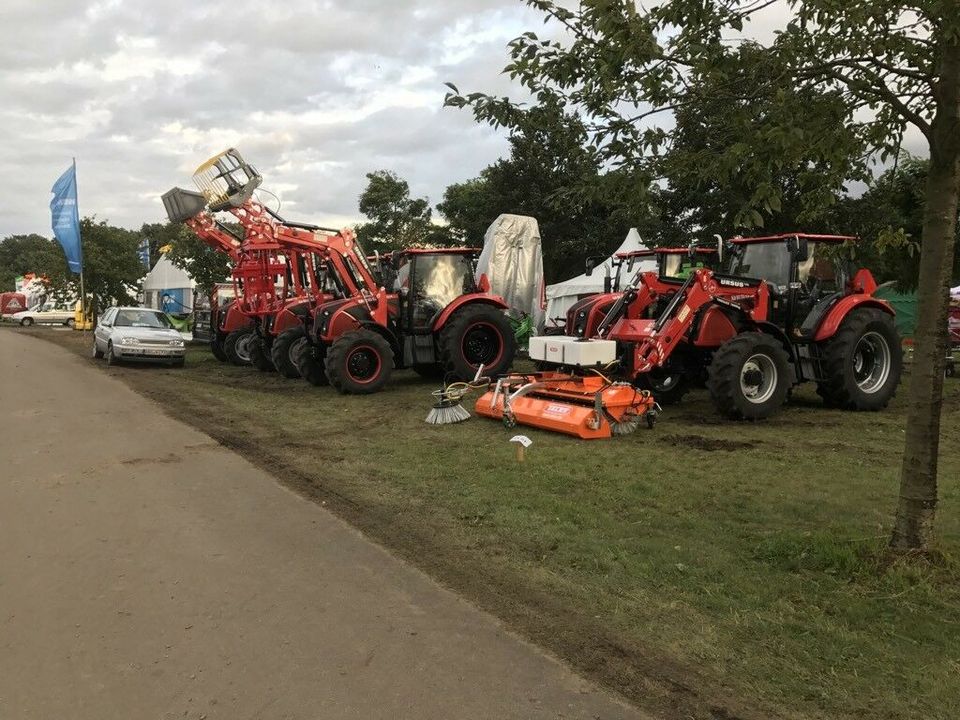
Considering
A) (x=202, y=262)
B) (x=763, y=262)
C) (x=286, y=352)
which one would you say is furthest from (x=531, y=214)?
(x=763, y=262)

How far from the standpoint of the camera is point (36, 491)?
7043 millimetres

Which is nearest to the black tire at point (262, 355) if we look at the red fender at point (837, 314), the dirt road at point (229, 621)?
the dirt road at point (229, 621)

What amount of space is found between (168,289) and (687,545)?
139ft

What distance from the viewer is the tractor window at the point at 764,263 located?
1176 centimetres

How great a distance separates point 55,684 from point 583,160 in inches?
159

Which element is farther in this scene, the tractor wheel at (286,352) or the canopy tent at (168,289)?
the canopy tent at (168,289)

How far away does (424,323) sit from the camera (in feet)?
48.1

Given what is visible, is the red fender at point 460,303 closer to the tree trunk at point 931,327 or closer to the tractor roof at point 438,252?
the tractor roof at point 438,252

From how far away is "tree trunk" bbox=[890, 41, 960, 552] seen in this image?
4.52 meters

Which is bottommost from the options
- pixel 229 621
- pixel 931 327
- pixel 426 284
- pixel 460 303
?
pixel 229 621

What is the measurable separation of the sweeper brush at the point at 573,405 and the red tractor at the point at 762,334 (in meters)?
0.38

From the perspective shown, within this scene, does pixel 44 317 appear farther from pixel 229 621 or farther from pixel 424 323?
pixel 229 621

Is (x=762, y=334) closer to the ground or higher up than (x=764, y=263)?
closer to the ground

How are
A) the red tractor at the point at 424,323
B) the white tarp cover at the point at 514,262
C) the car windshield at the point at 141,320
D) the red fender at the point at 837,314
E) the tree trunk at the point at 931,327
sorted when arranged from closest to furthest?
the tree trunk at the point at 931,327 → the red fender at the point at 837,314 → the red tractor at the point at 424,323 → the car windshield at the point at 141,320 → the white tarp cover at the point at 514,262
